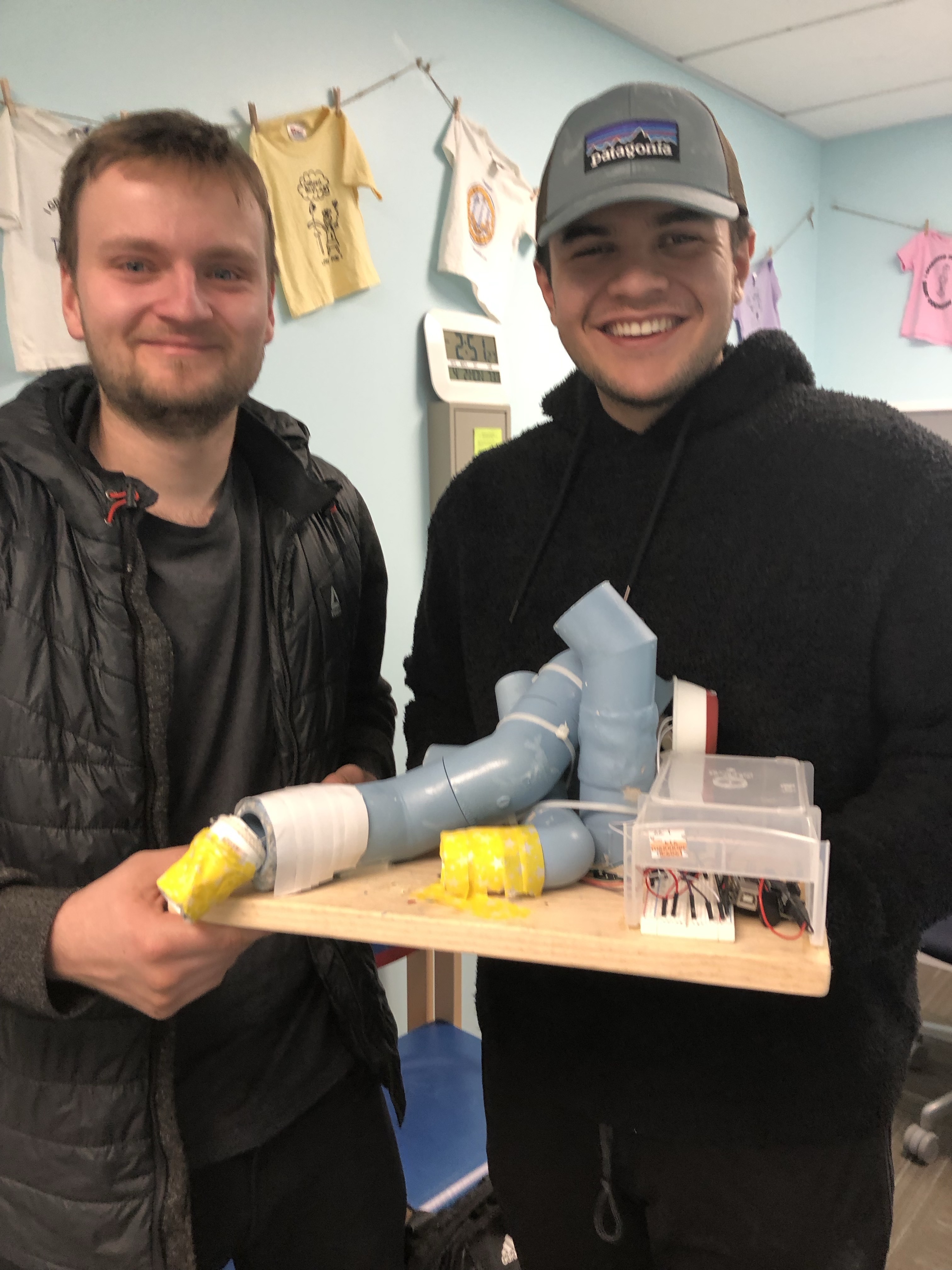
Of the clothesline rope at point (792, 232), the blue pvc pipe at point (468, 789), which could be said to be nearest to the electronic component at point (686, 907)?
the blue pvc pipe at point (468, 789)

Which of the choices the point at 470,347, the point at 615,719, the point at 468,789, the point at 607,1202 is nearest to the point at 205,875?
the point at 468,789

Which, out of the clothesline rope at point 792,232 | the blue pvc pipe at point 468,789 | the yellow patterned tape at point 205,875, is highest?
the clothesline rope at point 792,232

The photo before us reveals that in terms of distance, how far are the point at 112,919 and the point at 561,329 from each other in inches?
23.6

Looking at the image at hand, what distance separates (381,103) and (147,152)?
1006mm

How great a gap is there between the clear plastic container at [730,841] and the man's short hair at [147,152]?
0.70m

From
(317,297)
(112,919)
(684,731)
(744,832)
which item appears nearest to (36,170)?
(317,297)

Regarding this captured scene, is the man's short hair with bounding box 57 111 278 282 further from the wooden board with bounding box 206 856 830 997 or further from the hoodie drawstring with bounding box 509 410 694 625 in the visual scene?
the wooden board with bounding box 206 856 830 997

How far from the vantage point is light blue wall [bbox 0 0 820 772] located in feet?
4.21

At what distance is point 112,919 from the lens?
66 cm

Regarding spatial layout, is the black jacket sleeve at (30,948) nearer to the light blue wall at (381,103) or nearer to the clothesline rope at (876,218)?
the light blue wall at (381,103)

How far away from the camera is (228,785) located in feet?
2.84

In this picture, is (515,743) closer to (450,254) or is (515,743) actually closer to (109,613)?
(109,613)

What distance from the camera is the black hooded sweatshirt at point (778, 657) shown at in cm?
68

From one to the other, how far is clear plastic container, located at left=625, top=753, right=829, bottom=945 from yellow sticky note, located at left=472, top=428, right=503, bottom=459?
4.47ft
